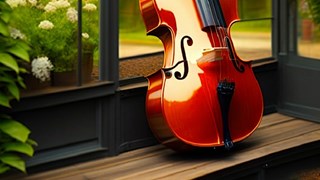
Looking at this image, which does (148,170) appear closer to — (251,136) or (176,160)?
(176,160)

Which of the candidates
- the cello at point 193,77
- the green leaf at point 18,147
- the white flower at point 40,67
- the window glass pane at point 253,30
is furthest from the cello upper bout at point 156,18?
the window glass pane at point 253,30

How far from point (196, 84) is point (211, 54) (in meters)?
0.16

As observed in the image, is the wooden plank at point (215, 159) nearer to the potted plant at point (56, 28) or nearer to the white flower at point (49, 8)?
the potted plant at point (56, 28)

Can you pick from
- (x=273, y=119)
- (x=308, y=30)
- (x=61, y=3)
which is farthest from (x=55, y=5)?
(x=308, y=30)

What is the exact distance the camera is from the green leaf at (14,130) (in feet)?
10.4

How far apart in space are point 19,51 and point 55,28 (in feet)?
1.97

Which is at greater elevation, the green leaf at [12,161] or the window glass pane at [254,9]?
the window glass pane at [254,9]

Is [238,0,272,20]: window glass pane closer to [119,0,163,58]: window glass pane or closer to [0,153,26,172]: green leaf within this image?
[119,0,163,58]: window glass pane

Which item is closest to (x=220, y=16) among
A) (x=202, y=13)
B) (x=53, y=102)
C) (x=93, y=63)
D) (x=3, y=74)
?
(x=202, y=13)

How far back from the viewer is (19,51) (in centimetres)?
314

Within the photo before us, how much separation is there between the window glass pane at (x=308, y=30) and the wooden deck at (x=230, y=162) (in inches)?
22.0

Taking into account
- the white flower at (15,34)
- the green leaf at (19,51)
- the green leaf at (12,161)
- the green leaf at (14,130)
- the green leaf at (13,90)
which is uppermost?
the white flower at (15,34)

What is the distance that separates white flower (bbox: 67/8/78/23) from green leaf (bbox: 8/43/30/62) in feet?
2.14

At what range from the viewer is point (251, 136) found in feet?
14.3
